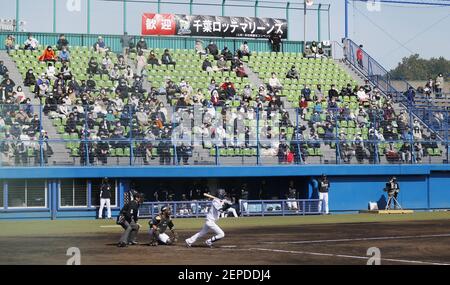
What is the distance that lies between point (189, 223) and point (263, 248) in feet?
41.5

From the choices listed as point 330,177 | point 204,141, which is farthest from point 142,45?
point 330,177

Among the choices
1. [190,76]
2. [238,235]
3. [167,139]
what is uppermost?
[190,76]

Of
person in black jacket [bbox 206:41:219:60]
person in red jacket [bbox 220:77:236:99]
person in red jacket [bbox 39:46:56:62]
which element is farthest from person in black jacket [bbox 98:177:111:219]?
person in black jacket [bbox 206:41:219:60]

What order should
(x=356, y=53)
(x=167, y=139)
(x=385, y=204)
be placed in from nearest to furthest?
(x=167, y=139)
(x=385, y=204)
(x=356, y=53)

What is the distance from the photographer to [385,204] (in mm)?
48000

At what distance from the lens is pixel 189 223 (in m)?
38.8

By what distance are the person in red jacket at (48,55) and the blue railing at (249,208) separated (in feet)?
34.7

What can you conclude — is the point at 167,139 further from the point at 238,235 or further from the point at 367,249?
the point at 367,249

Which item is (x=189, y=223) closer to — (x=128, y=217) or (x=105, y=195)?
(x=105, y=195)

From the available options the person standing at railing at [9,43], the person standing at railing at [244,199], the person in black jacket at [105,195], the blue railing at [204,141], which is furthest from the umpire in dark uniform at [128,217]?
the person standing at railing at [9,43]

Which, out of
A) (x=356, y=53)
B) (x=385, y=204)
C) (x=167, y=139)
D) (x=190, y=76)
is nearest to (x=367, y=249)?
(x=167, y=139)

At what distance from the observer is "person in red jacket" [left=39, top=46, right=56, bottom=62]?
48844 millimetres

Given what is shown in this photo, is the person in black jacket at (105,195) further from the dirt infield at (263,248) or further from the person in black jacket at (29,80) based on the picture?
the dirt infield at (263,248)
